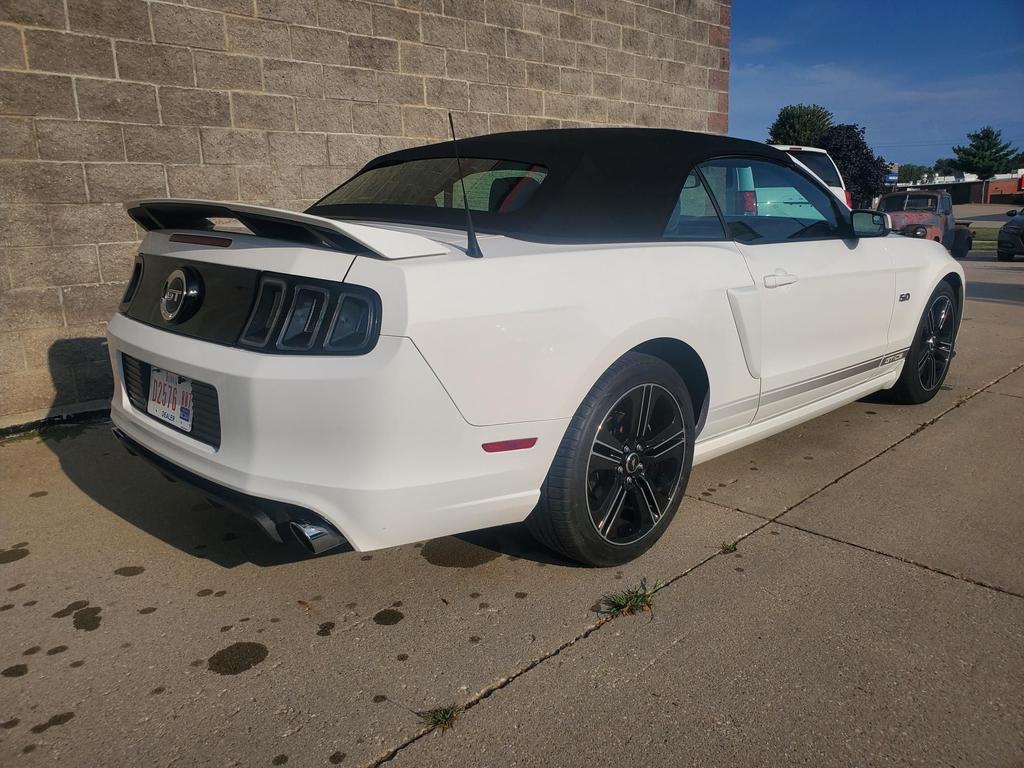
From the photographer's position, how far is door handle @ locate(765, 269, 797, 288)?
10.5 ft

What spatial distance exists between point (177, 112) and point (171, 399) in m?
3.24

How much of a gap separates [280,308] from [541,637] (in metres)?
1.24

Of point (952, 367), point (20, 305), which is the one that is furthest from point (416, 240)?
point (952, 367)

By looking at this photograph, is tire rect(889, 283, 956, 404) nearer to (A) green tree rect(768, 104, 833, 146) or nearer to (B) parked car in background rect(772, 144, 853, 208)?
(B) parked car in background rect(772, 144, 853, 208)

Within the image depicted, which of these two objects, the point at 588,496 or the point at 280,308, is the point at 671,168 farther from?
the point at 280,308

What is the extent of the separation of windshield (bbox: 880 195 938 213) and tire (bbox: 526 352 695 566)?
19.1 meters

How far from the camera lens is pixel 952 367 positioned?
19.8ft

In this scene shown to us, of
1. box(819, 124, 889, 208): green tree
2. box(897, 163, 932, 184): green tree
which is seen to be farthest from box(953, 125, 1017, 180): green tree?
box(819, 124, 889, 208): green tree

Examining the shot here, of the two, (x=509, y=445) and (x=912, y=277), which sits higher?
(x=912, y=277)

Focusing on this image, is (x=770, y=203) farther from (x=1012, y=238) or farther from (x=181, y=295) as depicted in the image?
(x=1012, y=238)

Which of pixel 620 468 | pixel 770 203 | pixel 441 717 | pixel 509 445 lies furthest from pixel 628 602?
pixel 770 203

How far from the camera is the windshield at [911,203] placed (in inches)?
748

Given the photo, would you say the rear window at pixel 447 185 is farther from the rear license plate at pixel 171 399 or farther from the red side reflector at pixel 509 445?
the rear license plate at pixel 171 399

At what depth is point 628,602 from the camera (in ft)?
8.27
